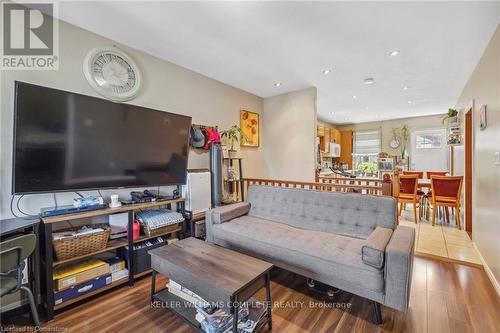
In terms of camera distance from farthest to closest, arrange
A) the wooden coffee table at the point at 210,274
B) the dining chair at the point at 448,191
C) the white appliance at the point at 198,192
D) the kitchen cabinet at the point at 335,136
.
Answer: the kitchen cabinet at the point at 335,136 < the dining chair at the point at 448,191 < the white appliance at the point at 198,192 < the wooden coffee table at the point at 210,274

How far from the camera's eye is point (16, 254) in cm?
137

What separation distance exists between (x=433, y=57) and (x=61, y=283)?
4.65 m

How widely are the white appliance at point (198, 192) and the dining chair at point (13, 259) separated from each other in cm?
160

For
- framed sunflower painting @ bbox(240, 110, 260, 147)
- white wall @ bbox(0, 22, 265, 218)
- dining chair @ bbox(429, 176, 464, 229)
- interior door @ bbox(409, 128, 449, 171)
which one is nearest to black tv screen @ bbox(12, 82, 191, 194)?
white wall @ bbox(0, 22, 265, 218)

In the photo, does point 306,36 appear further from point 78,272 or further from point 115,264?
point 78,272

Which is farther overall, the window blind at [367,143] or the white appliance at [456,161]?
the window blind at [367,143]

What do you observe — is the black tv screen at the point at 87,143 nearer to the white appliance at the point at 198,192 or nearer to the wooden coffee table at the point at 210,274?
the white appliance at the point at 198,192

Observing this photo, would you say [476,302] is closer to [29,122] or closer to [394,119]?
[29,122]

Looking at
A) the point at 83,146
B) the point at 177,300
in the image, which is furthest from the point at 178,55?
the point at 177,300

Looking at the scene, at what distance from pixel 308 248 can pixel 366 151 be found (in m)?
6.96


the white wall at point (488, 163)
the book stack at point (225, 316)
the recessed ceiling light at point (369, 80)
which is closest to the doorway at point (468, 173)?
the white wall at point (488, 163)

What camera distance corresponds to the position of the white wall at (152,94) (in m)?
1.95

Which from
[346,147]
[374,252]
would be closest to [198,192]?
[374,252]

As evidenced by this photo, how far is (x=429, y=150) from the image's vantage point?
6.81 m
